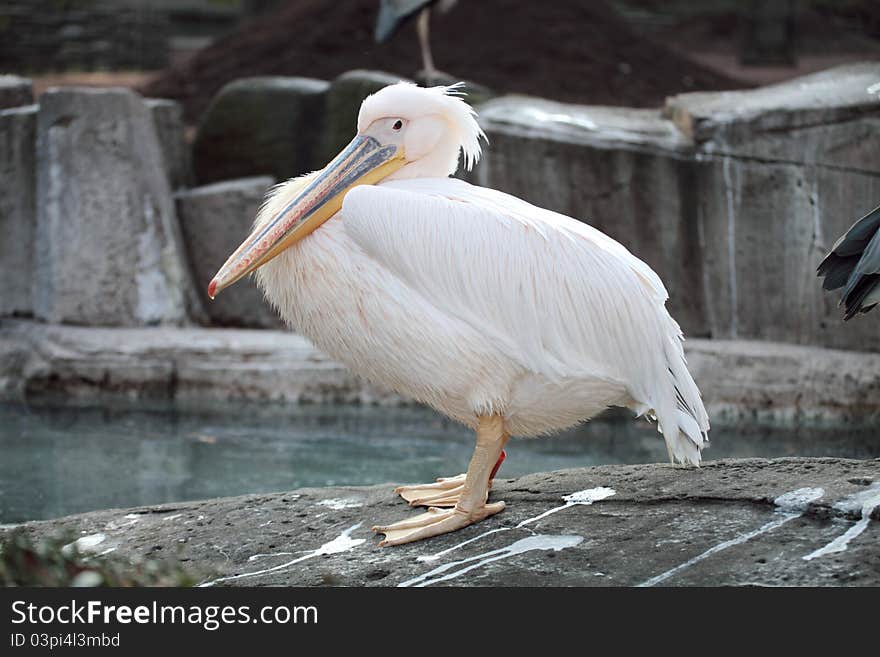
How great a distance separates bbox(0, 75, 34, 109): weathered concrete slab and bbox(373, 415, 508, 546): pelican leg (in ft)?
18.9

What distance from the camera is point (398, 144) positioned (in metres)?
3.51

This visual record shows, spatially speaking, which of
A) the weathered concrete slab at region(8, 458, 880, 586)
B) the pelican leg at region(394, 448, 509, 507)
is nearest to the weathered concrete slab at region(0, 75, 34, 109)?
the weathered concrete slab at region(8, 458, 880, 586)

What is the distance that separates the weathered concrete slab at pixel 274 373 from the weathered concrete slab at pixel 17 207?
55cm

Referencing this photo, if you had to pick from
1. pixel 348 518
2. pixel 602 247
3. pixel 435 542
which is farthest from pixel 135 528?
pixel 602 247

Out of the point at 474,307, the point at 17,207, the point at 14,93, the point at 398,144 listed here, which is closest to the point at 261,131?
the point at 14,93

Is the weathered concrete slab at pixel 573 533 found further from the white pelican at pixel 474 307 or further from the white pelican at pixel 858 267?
the white pelican at pixel 858 267

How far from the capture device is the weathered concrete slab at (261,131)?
28.0 feet

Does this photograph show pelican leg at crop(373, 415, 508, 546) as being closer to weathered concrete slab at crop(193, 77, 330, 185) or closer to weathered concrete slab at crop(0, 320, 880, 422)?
weathered concrete slab at crop(0, 320, 880, 422)

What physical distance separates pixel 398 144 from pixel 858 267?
1.36 m

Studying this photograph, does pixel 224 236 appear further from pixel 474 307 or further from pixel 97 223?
pixel 474 307

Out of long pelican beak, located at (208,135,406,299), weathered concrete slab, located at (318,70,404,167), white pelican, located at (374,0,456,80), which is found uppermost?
white pelican, located at (374,0,456,80)

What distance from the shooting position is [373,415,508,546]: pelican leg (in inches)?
133

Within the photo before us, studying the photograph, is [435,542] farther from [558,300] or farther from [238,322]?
[238,322]

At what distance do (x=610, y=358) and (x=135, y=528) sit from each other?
156 cm
